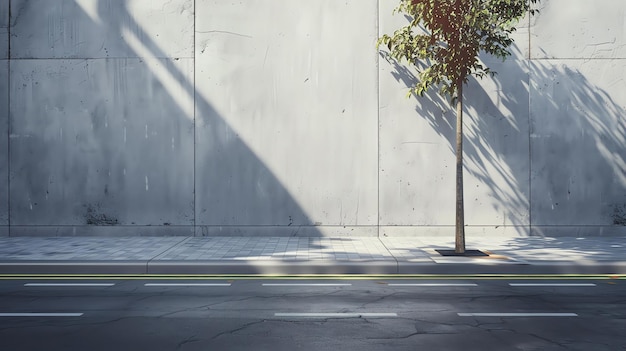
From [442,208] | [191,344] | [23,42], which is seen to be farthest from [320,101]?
[191,344]

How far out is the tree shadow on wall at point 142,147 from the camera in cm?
1482

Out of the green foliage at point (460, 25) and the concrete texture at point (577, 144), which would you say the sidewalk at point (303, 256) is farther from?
the green foliage at point (460, 25)

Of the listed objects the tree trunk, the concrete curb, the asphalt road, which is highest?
the tree trunk

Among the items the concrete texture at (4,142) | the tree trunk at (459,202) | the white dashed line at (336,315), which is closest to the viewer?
the white dashed line at (336,315)

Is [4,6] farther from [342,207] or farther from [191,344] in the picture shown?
[191,344]

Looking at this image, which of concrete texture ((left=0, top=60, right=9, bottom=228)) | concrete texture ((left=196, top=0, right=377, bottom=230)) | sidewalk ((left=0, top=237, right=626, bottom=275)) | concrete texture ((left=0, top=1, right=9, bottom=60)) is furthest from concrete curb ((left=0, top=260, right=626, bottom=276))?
concrete texture ((left=0, top=1, right=9, bottom=60))

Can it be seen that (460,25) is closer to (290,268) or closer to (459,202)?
(459,202)

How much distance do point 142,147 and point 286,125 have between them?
344 cm

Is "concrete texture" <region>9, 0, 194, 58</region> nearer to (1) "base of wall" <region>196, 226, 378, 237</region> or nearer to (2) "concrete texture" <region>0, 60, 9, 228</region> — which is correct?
(2) "concrete texture" <region>0, 60, 9, 228</region>

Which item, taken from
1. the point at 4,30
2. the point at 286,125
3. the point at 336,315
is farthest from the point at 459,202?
the point at 4,30

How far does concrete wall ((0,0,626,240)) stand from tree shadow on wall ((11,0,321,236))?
3cm

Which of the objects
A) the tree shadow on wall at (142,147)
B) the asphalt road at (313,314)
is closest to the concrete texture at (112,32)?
the tree shadow on wall at (142,147)

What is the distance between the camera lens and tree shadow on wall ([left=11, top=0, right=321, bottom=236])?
48.6 ft

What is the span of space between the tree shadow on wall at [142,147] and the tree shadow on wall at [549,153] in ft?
14.7
